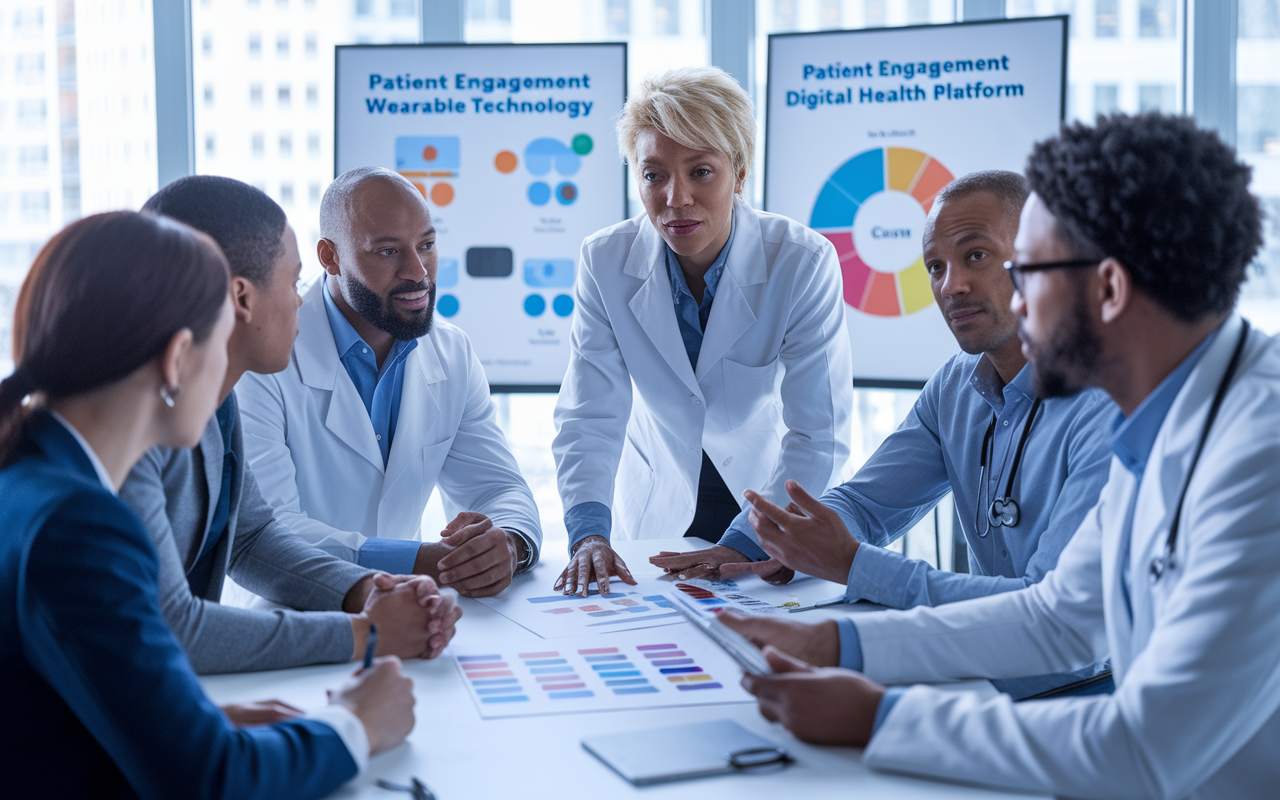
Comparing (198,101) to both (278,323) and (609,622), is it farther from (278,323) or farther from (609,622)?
(609,622)

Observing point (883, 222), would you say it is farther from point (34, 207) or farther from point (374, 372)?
point (34, 207)

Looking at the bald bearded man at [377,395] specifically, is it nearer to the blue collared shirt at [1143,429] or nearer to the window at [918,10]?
the blue collared shirt at [1143,429]

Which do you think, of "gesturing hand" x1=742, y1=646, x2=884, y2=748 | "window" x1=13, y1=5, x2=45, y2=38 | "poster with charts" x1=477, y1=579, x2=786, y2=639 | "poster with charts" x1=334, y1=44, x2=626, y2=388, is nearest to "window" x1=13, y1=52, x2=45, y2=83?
"window" x1=13, y1=5, x2=45, y2=38

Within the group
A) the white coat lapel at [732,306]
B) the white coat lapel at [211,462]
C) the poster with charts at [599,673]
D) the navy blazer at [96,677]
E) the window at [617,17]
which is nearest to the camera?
the navy blazer at [96,677]

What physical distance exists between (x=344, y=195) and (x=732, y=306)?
1.02 m

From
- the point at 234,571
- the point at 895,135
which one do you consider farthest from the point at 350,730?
the point at 895,135

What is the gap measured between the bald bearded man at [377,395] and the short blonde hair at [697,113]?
61 cm

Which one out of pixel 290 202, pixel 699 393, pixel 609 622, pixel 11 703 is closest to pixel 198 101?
pixel 290 202

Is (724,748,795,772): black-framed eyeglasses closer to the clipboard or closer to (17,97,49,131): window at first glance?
the clipboard

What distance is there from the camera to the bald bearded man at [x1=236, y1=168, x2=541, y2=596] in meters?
2.32

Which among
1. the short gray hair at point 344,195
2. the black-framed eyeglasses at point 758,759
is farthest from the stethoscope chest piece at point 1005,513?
the short gray hair at point 344,195

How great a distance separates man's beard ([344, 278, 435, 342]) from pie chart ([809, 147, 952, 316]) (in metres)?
1.71

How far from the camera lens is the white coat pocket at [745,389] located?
2594 mm

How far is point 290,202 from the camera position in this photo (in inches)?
148
